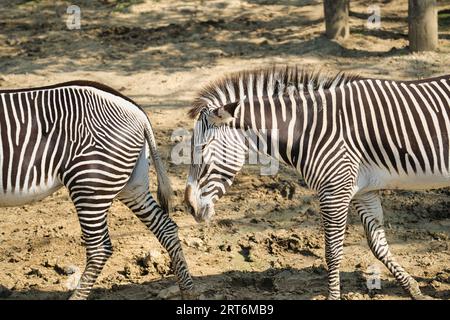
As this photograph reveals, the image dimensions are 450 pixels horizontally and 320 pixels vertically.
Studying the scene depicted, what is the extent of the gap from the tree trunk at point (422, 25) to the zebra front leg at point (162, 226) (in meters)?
6.62

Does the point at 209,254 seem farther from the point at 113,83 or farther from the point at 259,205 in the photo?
the point at 113,83

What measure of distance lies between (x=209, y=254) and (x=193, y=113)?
1701 mm

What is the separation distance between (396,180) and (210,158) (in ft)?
5.21

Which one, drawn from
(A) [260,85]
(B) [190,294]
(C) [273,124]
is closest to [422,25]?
(A) [260,85]

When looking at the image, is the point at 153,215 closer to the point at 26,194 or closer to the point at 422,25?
the point at 26,194

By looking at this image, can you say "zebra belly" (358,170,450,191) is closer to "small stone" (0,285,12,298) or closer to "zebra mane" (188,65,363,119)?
"zebra mane" (188,65,363,119)

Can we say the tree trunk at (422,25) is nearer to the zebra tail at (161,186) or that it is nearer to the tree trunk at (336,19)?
the tree trunk at (336,19)

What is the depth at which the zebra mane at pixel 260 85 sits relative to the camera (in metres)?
→ 6.19

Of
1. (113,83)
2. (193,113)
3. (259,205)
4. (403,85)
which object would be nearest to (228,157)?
(193,113)

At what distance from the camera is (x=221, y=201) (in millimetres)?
8242

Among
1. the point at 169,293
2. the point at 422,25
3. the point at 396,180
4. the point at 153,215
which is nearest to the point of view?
the point at 396,180

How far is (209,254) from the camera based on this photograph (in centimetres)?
724

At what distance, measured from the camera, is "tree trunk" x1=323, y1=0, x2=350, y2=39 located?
1205cm

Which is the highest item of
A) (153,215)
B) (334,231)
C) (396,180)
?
(396,180)
